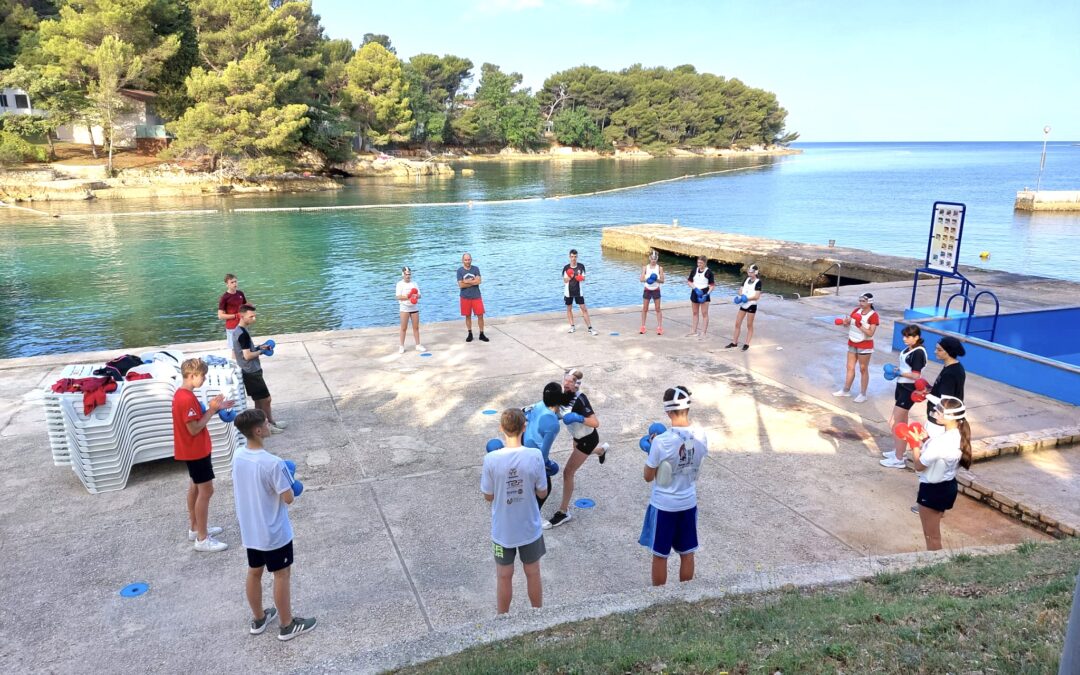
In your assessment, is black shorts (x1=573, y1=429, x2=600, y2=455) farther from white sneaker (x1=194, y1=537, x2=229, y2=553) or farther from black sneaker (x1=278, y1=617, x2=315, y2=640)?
white sneaker (x1=194, y1=537, x2=229, y2=553)

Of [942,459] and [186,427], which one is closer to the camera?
[942,459]

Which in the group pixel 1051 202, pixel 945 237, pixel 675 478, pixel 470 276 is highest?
pixel 1051 202

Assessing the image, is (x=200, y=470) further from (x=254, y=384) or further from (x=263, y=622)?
(x=254, y=384)

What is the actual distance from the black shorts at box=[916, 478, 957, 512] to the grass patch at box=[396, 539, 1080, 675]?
0.56 m

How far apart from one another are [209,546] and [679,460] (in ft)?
13.6

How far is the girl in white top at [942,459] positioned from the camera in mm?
5309

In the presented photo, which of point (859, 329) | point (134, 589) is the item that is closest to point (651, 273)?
point (859, 329)

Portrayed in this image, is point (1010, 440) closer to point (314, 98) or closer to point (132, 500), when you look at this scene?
point (132, 500)

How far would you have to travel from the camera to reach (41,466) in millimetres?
7812

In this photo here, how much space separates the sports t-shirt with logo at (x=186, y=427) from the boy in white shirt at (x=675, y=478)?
3.75 metres

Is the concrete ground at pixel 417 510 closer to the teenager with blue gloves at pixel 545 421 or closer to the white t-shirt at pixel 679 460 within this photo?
the white t-shirt at pixel 679 460

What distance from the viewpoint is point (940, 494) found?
5.45 metres

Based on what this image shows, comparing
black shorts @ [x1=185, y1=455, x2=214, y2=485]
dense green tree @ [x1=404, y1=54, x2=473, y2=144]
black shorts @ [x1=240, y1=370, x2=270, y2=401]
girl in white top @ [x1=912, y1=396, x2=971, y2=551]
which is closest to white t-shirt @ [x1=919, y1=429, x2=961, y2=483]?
girl in white top @ [x1=912, y1=396, x2=971, y2=551]

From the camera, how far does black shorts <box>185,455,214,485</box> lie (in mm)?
5859
